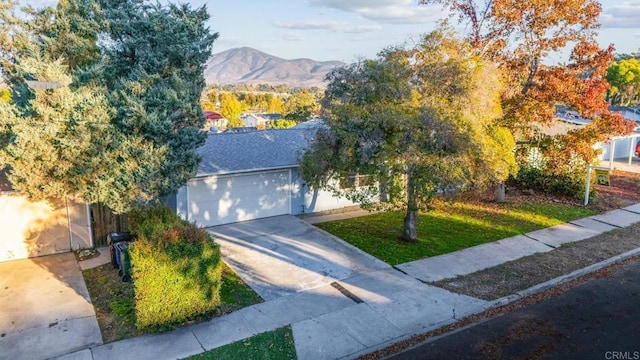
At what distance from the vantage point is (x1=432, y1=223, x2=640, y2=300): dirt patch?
10.8 metres

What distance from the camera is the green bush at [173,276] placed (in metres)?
8.45

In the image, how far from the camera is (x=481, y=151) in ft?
36.3

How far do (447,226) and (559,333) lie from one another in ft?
22.2

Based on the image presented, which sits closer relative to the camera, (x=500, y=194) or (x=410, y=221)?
(x=410, y=221)

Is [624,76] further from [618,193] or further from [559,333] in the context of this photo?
[559,333]

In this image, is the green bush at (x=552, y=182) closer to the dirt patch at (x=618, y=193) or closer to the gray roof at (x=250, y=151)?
the dirt patch at (x=618, y=193)

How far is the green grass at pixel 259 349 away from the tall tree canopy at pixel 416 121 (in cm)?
496

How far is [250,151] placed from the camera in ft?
54.6

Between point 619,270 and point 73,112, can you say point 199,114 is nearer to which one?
point 73,112

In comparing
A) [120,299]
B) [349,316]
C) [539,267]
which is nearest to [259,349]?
[349,316]

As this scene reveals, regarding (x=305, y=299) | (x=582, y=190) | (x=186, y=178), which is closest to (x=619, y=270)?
(x=582, y=190)

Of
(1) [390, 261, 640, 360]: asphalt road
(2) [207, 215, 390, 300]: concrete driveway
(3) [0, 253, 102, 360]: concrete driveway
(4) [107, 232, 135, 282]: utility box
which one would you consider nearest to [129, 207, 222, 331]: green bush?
(3) [0, 253, 102, 360]: concrete driveway

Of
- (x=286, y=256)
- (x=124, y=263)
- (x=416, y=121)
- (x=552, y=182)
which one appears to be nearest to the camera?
(x=124, y=263)

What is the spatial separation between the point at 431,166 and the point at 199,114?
19.7 feet
